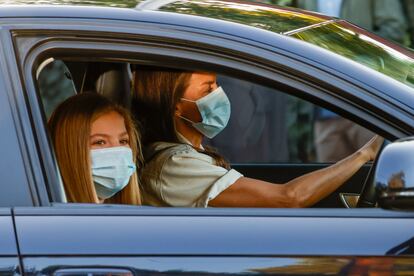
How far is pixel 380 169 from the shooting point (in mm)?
2588

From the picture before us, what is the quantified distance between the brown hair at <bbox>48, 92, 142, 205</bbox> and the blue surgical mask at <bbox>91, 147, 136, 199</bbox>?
0.14 ft

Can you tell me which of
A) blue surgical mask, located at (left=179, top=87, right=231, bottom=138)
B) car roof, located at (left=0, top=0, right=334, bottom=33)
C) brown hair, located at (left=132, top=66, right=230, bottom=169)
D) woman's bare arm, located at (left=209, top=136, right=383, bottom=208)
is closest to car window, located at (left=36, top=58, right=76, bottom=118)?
brown hair, located at (left=132, top=66, right=230, bottom=169)

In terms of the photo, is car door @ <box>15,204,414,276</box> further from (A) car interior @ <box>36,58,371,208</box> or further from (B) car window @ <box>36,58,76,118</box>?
(B) car window @ <box>36,58,76,118</box>

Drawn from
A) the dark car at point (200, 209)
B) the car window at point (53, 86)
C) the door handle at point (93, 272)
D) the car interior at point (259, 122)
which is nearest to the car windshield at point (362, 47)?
the dark car at point (200, 209)

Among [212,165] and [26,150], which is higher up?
[26,150]

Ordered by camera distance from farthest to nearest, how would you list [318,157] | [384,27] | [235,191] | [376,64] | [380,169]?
[318,157], [384,27], [235,191], [376,64], [380,169]

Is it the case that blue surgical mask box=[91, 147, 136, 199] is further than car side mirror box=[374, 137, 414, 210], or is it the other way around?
blue surgical mask box=[91, 147, 136, 199]

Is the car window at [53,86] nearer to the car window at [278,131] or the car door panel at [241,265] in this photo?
the car window at [278,131]

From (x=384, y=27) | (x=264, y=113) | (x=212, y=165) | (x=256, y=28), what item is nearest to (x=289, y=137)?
(x=264, y=113)

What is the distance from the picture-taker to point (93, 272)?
2.60m

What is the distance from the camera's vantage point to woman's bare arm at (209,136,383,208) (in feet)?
10.3

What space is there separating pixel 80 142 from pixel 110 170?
119 millimetres

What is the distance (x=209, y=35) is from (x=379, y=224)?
0.61 metres

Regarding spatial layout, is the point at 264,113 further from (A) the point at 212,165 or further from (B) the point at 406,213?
(B) the point at 406,213
